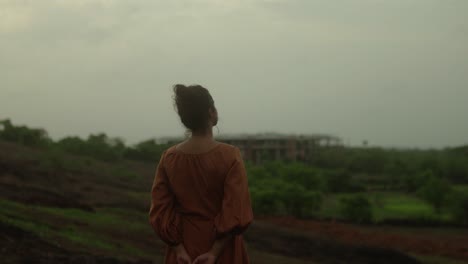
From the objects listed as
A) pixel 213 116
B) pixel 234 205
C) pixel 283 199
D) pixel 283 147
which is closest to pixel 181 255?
pixel 234 205

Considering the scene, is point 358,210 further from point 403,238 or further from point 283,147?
point 283,147

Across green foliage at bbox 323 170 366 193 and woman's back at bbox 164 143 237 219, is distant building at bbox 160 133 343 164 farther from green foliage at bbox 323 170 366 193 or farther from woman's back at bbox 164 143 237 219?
woman's back at bbox 164 143 237 219

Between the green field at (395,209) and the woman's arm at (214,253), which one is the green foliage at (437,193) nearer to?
the green field at (395,209)

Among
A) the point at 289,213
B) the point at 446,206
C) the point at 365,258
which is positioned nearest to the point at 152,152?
the point at 289,213

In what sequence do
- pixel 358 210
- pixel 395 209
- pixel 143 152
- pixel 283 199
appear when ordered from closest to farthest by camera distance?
pixel 358 210 → pixel 283 199 → pixel 395 209 → pixel 143 152

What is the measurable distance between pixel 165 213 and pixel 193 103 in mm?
635

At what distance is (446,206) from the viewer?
49.6 m

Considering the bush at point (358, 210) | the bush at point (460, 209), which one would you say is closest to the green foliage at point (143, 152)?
the bush at point (358, 210)

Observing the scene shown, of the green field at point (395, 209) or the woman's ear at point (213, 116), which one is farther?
the green field at point (395, 209)

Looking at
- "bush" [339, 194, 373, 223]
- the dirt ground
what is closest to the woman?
the dirt ground

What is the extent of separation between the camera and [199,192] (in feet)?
12.4

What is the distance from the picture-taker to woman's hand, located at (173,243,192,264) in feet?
12.4

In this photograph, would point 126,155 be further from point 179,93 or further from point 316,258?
point 179,93

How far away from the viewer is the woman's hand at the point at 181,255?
3.78m
